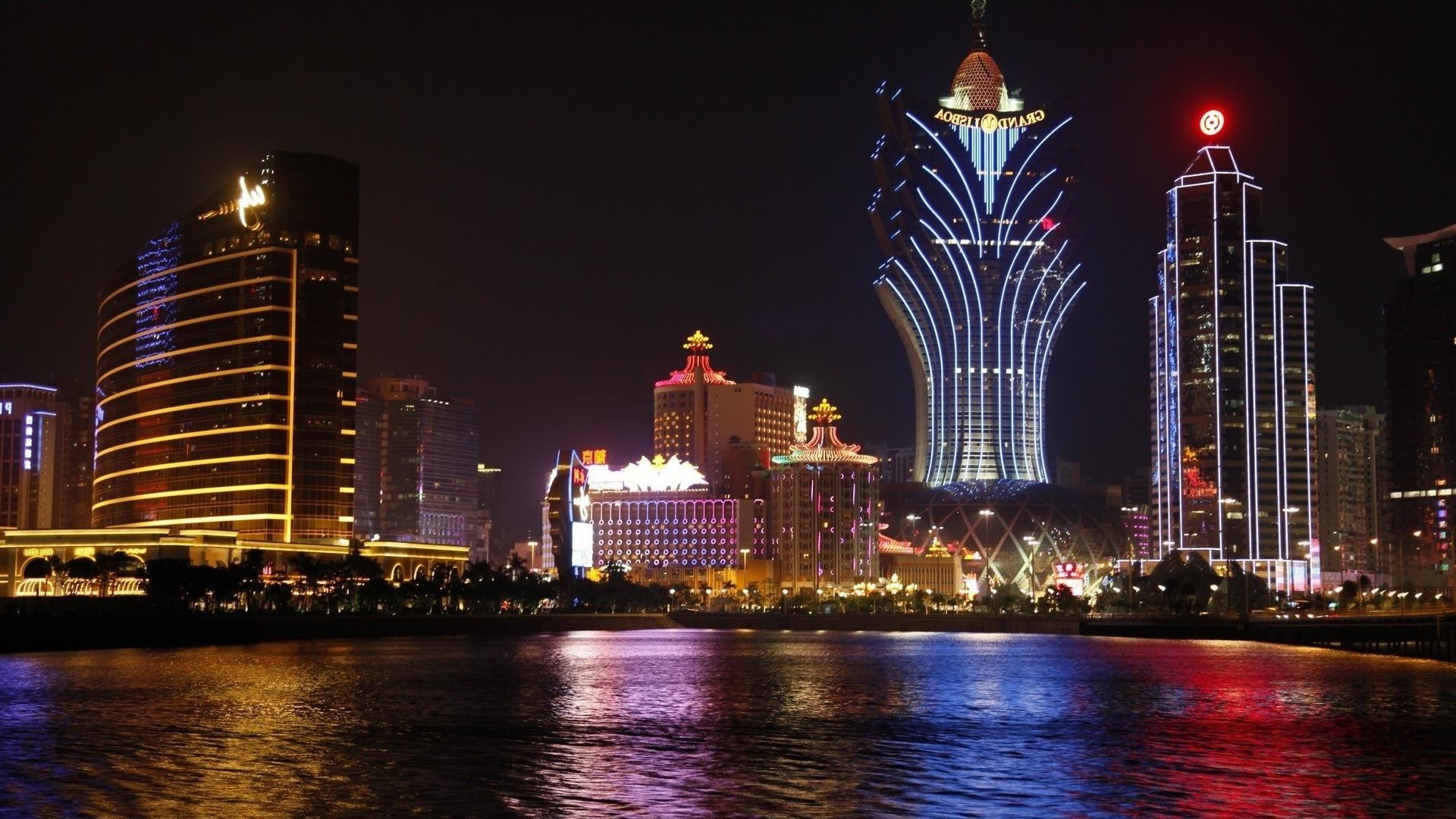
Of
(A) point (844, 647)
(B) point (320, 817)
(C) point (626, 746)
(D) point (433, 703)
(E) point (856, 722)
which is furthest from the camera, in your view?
(A) point (844, 647)

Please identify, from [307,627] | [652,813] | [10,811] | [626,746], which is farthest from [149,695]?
[307,627]

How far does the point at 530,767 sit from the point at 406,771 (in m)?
4.53

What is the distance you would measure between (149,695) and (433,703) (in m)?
15.8

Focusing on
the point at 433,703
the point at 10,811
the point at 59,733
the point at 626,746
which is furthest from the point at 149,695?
the point at 10,811

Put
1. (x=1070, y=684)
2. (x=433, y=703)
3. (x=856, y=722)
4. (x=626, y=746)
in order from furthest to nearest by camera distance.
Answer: (x=1070, y=684)
(x=433, y=703)
(x=856, y=722)
(x=626, y=746)

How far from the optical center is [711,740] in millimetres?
73000

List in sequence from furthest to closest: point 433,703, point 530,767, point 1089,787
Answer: point 433,703 → point 530,767 → point 1089,787

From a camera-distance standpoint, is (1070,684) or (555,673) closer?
(1070,684)

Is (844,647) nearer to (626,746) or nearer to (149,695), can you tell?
(149,695)

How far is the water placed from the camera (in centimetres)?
5394

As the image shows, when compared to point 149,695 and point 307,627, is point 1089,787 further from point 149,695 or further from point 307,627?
point 307,627

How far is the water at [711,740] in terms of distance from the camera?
5394 cm

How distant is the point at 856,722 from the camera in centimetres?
8181

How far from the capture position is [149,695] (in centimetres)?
9244
